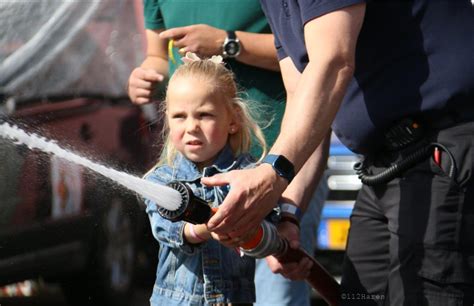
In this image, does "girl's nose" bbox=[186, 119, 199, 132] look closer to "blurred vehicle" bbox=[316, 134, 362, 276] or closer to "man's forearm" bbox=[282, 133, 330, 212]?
"man's forearm" bbox=[282, 133, 330, 212]


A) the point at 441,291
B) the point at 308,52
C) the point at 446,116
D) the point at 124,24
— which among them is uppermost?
the point at 124,24

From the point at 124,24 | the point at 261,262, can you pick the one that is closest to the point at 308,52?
the point at 261,262

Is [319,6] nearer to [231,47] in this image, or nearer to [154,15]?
[231,47]

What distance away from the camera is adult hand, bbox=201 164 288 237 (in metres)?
2.81

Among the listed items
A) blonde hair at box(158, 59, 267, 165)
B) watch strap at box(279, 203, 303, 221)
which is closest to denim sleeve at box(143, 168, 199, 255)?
blonde hair at box(158, 59, 267, 165)

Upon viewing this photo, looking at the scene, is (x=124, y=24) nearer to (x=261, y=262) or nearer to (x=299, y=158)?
(x=261, y=262)

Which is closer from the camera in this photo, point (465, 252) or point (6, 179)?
point (465, 252)

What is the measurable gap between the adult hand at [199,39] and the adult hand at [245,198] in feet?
3.96

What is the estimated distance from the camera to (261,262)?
13.9ft

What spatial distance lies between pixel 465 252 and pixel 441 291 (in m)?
0.14

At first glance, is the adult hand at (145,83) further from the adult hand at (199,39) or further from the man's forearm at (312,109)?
the man's forearm at (312,109)

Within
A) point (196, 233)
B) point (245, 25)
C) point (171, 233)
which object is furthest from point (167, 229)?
point (245, 25)

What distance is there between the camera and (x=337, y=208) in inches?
262

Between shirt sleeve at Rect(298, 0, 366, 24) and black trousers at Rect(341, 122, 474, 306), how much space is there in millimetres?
501
